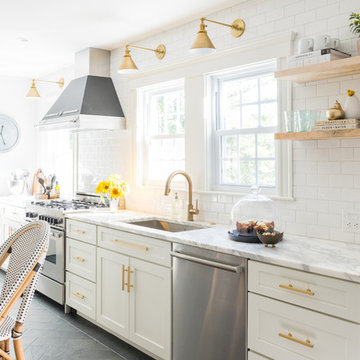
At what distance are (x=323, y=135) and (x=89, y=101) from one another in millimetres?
2694

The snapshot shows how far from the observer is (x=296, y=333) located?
81.2 inches

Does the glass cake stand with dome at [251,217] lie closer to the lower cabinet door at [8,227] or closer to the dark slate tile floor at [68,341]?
the dark slate tile floor at [68,341]

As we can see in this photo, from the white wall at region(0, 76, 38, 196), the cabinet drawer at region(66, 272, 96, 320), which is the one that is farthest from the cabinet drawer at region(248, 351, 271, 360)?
the white wall at region(0, 76, 38, 196)

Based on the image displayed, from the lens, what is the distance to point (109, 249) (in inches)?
134

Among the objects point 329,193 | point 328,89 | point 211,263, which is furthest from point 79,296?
point 328,89

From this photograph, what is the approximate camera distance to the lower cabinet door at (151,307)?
2.84m

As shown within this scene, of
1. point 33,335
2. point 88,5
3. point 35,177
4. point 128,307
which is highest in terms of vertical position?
point 88,5

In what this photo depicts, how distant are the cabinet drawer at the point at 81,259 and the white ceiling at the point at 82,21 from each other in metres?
1.98

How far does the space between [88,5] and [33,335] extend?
2.73 metres

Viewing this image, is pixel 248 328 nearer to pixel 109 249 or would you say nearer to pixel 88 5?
pixel 109 249

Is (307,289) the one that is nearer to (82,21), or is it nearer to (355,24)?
(355,24)

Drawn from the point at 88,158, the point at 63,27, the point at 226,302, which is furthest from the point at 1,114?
the point at 226,302

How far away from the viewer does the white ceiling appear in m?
3.38

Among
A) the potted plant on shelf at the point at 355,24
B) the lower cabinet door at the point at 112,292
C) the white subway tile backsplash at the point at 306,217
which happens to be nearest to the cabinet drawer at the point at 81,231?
the lower cabinet door at the point at 112,292
